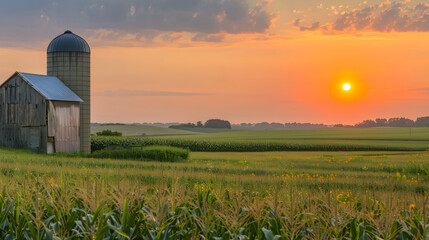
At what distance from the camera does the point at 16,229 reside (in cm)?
581

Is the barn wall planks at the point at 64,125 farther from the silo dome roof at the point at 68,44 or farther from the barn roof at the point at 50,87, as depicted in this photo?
the silo dome roof at the point at 68,44

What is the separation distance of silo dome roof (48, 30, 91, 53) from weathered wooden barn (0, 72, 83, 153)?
383 centimetres

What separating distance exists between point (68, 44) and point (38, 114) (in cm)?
949

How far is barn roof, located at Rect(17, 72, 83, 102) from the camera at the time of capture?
127 ft

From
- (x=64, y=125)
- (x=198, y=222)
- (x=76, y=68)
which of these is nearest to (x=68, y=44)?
(x=76, y=68)

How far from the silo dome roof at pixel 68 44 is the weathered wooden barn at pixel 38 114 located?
3.83 meters

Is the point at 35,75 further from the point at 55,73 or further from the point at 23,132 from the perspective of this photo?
the point at 23,132

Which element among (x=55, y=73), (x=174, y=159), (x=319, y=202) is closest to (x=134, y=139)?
(x=55, y=73)

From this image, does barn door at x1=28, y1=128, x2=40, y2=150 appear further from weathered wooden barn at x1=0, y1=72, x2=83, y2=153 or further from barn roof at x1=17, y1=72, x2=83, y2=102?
barn roof at x1=17, y1=72, x2=83, y2=102

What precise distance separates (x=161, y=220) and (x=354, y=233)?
2.55 meters

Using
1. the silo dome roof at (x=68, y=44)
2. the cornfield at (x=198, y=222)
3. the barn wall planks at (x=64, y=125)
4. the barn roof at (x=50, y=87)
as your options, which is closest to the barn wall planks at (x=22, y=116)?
the barn roof at (x=50, y=87)

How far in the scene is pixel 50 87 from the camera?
40.3m

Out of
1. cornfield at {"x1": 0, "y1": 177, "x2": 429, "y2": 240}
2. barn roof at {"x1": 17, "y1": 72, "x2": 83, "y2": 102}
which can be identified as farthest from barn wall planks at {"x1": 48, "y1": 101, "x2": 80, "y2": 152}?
Result: cornfield at {"x1": 0, "y1": 177, "x2": 429, "y2": 240}

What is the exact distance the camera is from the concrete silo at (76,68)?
42.8 meters
